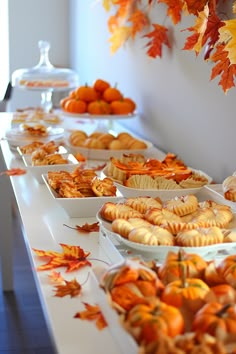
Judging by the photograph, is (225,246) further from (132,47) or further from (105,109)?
(132,47)

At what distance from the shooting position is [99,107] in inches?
82.3

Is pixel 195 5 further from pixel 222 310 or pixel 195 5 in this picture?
pixel 222 310

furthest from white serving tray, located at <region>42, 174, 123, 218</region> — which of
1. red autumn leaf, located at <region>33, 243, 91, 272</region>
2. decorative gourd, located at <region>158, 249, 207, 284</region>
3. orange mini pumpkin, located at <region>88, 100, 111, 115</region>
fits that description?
orange mini pumpkin, located at <region>88, 100, 111, 115</region>

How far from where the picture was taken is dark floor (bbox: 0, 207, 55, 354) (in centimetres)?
184

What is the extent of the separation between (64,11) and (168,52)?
71.7 inches

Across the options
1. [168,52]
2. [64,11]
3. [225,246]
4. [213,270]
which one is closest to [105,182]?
[225,246]

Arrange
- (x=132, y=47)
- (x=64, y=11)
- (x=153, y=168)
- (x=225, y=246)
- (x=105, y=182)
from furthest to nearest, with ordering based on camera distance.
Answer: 1. (x=64, y=11)
2. (x=132, y=47)
3. (x=153, y=168)
4. (x=105, y=182)
5. (x=225, y=246)

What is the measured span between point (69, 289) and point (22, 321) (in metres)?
1.21

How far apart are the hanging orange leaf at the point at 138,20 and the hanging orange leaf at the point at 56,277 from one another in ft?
4.16

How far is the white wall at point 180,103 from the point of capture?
1428 mm

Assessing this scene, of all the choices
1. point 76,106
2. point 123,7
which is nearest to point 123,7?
point 123,7

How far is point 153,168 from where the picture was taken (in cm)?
138

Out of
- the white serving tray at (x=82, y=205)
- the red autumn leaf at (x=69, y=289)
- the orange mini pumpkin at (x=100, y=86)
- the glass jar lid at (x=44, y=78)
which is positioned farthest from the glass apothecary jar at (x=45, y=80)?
the red autumn leaf at (x=69, y=289)

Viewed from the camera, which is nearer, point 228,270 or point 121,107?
point 228,270
